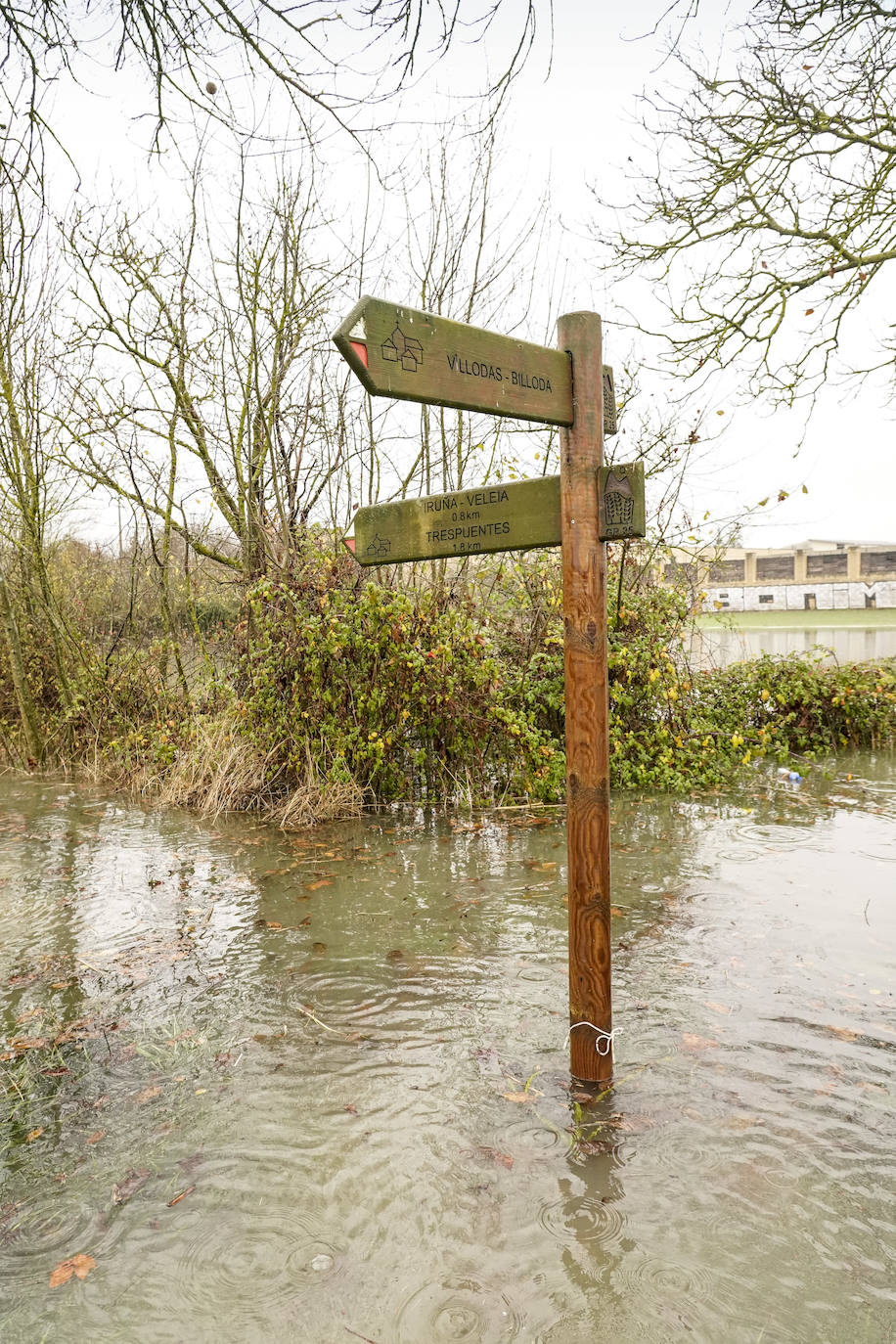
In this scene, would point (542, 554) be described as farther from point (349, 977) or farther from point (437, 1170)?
point (437, 1170)

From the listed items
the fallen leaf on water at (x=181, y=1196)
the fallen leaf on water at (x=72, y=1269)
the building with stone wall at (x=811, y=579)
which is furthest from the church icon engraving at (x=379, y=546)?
the building with stone wall at (x=811, y=579)

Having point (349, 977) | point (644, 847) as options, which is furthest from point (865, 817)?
point (349, 977)

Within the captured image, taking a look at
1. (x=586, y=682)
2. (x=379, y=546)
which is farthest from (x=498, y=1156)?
(x=379, y=546)

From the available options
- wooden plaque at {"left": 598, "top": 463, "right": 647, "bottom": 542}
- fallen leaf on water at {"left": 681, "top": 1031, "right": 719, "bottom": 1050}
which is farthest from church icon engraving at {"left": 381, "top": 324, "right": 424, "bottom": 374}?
fallen leaf on water at {"left": 681, "top": 1031, "right": 719, "bottom": 1050}

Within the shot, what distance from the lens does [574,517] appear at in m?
2.89

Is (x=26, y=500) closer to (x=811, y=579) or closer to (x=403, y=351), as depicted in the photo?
(x=403, y=351)

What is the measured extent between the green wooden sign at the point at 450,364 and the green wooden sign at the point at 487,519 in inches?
10.9

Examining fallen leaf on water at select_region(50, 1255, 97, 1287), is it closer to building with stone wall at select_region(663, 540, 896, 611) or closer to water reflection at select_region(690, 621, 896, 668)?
water reflection at select_region(690, 621, 896, 668)

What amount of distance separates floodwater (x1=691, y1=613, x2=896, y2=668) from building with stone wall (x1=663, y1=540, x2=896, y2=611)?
2.65 m

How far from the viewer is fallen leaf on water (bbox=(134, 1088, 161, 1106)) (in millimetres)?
3133

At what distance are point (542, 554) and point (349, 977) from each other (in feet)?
17.9

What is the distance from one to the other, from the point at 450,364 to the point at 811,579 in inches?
1993

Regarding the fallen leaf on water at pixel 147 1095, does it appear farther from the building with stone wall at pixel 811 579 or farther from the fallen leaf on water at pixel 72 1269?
the building with stone wall at pixel 811 579

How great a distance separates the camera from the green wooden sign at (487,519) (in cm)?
288
